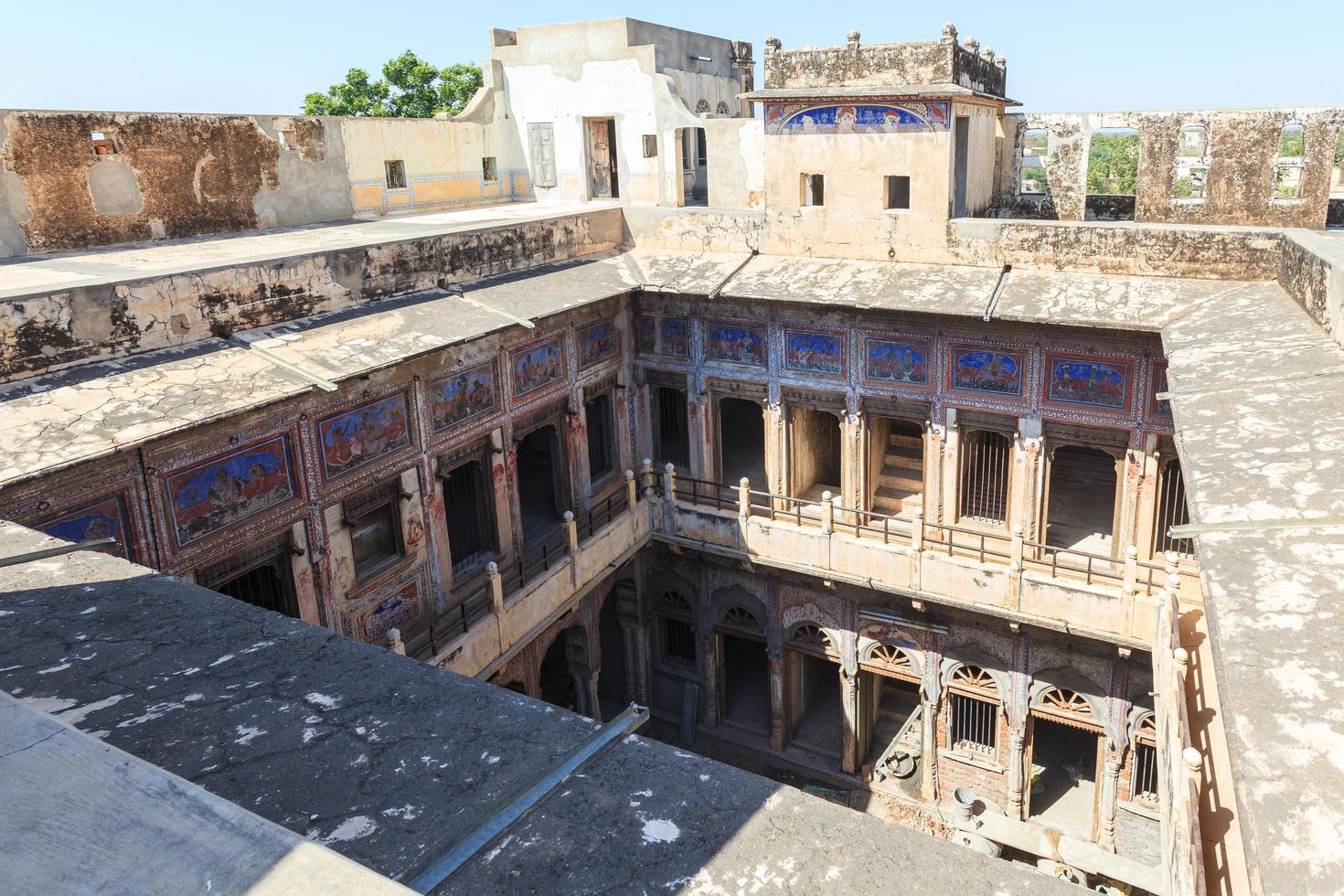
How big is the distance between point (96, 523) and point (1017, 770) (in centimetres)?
1113

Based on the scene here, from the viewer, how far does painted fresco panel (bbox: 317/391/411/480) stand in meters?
9.13

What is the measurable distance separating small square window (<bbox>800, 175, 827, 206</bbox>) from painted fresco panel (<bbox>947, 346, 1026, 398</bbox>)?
300cm

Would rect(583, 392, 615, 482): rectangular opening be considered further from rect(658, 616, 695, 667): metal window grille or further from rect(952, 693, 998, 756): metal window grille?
rect(952, 693, 998, 756): metal window grille

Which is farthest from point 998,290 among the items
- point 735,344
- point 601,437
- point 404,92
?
point 404,92

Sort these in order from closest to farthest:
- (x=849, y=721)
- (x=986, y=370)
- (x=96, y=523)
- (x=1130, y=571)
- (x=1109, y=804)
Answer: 1. (x=96, y=523)
2. (x=1130, y=571)
3. (x=986, y=370)
4. (x=1109, y=804)
5. (x=849, y=721)

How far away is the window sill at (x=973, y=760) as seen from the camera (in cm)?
1295

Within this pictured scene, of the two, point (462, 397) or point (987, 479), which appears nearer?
point (462, 397)

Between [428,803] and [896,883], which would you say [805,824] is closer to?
[896,883]

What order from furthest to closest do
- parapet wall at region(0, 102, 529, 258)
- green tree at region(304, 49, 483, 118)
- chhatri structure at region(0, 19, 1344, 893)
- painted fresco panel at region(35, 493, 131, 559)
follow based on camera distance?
green tree at region(304, 49, 483, 118) → parapet wall at region(0, 102, 529, 258) → painted fresco panel at region(35, 493, 131, 559) → chhatri structure at region(0, 19, 1344, 893)

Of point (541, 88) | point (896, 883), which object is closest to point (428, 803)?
point (896, 883)

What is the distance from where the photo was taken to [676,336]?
44.3ft

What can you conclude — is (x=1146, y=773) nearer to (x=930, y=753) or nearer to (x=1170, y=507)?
(x=930, y=753)

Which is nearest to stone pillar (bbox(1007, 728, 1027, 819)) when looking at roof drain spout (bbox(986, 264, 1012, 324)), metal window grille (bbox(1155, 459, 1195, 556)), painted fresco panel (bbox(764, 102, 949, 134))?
metal window grille (bbox(1155, 459, 1195, 556))

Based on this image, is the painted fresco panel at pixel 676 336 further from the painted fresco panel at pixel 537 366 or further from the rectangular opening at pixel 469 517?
the rectangular opening at pixel 469 517
